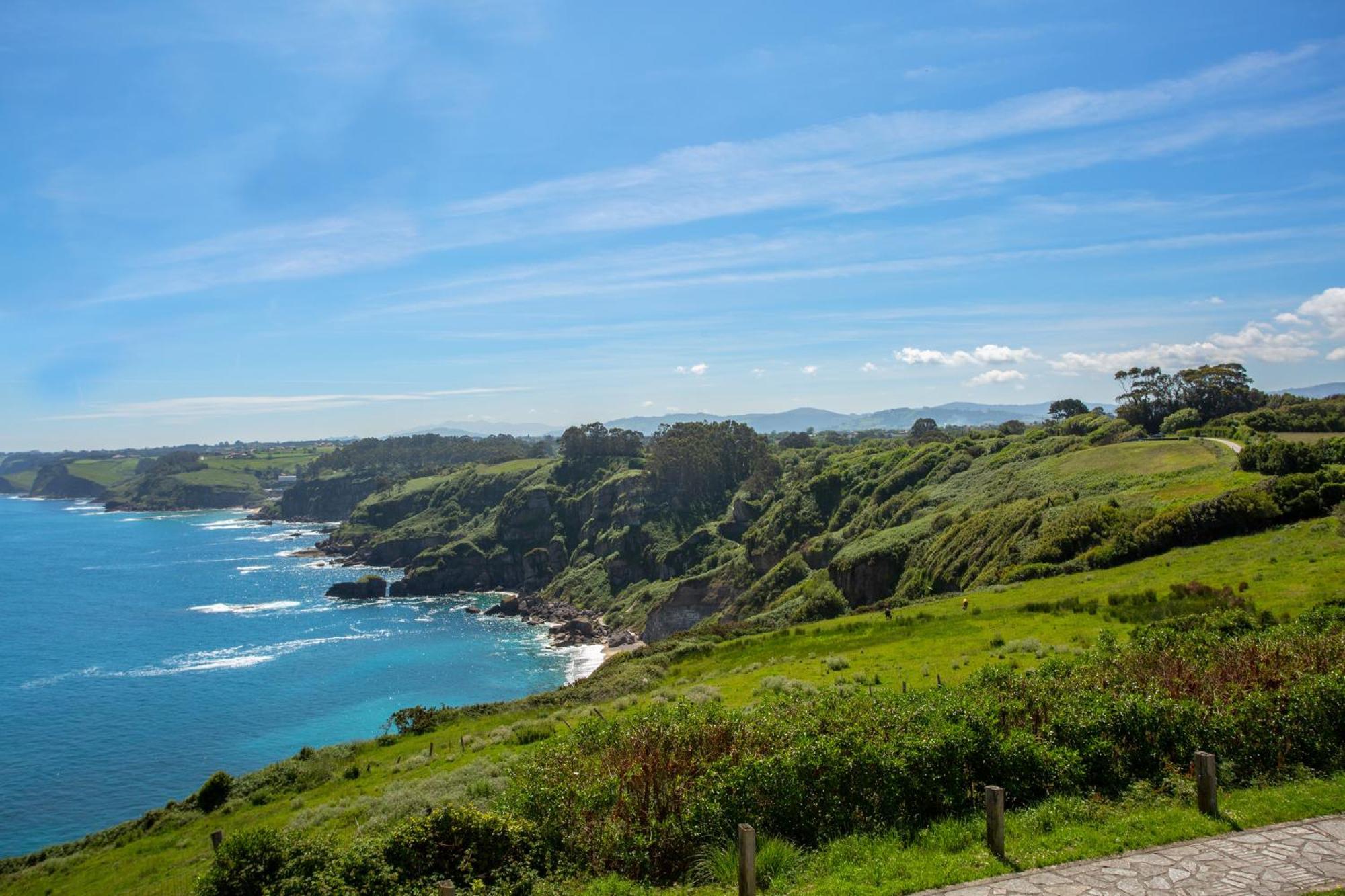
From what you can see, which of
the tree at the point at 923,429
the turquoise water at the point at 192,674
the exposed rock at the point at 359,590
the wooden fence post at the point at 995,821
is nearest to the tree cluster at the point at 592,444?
the turquoise water at the point at 192,674

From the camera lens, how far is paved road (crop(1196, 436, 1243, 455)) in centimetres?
5661

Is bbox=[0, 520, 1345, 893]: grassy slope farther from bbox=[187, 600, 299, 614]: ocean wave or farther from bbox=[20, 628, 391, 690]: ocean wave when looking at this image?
bbox=[187, 600, 299, 614]: ocean wave

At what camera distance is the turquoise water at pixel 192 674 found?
60.5m

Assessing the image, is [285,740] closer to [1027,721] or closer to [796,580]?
[796,580]

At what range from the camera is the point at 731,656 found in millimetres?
47406

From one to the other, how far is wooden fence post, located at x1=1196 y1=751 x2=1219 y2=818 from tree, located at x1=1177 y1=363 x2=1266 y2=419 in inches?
3603

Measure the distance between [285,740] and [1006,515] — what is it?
7088 cm

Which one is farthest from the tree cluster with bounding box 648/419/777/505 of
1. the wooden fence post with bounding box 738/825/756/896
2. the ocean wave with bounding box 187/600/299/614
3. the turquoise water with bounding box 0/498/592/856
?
the wooden fence post with bounding box 738/825/756/896

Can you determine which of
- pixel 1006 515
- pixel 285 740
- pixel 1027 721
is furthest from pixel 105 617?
pixel 1027 721

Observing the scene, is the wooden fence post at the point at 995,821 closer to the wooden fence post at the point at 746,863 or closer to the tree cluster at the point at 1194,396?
the wooden fence post at the point at 746,863

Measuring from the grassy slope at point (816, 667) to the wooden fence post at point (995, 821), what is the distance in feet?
46.5

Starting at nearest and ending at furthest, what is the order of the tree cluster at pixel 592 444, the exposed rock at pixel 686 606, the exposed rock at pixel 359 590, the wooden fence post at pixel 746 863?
the wooden fence post at pixel 746 863, the exposed rock at pixel 686 606, the exposed rock at pixel 359 590, the tree cluster at pixel 592 444

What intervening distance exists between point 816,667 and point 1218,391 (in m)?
85.0

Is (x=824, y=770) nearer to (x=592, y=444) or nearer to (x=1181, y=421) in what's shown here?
(x=1181, y=421)
